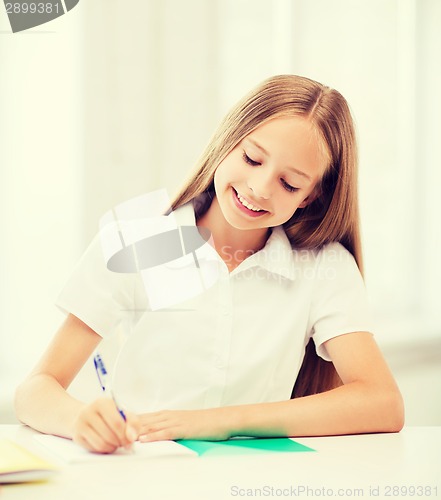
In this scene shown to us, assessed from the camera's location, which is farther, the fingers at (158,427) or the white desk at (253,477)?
the fingers at (158,427)

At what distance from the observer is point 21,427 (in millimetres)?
733

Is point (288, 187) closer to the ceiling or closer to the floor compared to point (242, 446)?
closer to the ceiling

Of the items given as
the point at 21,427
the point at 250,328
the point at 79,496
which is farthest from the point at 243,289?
the point at 79,496

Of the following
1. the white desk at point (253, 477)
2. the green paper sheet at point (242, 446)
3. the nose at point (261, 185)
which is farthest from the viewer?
the nose at point (261, 185)

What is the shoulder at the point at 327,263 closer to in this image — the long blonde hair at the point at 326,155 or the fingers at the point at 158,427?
the long blonde hair at the point at 326,155

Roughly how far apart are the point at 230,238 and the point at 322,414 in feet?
0.78

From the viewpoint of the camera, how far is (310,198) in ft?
2.82

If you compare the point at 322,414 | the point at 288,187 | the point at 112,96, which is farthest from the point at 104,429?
the point at 112,96

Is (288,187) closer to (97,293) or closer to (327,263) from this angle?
(327,263)

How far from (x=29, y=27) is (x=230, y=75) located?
0.88 ft

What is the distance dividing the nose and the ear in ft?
0.29

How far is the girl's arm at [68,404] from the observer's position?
61 centimetres

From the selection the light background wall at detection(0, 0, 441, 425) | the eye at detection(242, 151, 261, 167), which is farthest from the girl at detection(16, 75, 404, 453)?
the light background wall at detection(0, 0, 441, 425)

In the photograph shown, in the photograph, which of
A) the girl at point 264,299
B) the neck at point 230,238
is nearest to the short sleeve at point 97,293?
the girl at point 264,299
